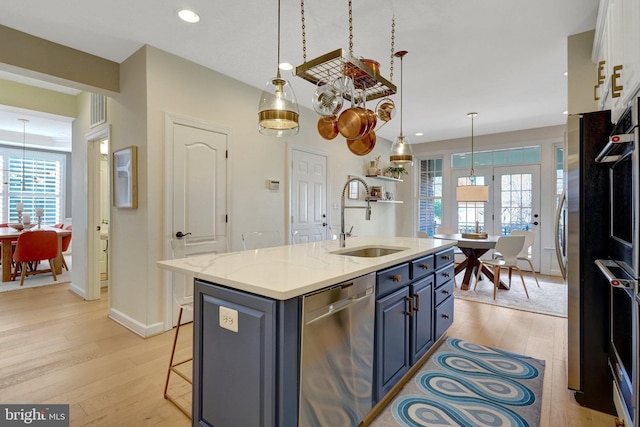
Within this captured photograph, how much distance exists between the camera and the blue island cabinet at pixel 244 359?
1200mm

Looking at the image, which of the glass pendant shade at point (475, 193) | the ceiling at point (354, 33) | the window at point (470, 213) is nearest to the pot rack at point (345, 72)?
the ceiling at point (354, 33)

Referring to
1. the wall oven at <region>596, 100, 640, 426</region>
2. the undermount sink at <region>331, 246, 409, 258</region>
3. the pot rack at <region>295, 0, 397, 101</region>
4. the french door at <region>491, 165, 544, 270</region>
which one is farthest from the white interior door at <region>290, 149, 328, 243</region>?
the french door at <region>491, 165, 544, 270</region>

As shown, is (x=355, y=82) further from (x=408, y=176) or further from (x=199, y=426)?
(x=408, y=176)

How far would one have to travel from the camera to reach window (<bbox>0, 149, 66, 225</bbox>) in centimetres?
684

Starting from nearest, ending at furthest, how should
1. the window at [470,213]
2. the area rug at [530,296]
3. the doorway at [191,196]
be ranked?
1. the doorway at [191,196]
2. the area rug at [530,296]
3. the window at [470,213]

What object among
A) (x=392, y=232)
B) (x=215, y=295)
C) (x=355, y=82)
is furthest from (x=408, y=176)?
(x=215, y=295)

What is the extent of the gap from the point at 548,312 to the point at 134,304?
14.6 ft

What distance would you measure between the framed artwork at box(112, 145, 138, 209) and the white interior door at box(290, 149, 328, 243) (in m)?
1.94

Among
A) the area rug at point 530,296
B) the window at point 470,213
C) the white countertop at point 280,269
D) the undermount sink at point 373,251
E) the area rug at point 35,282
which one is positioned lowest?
the area rug at point 530,296

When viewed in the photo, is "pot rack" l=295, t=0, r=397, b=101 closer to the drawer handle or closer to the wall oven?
the wall oven

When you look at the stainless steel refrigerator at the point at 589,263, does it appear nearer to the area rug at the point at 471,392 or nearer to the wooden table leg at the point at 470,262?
the area rug at the point at 471,392

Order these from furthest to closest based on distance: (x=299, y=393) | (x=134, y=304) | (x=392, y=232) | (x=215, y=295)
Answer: (x=392, y=232), (x=134, y=304), (x=215, y=295), (x=299, y=393)

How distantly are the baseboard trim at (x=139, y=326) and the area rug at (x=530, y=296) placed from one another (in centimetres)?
362

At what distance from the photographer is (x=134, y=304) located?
121 inches
